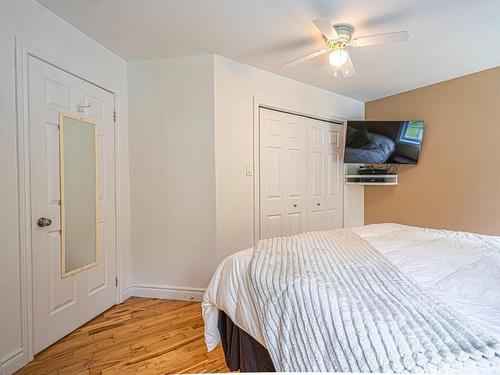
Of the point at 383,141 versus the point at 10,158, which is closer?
the point at 10,158

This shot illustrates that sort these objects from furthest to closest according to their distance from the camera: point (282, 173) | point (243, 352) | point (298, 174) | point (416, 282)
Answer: point (298, 174), point (282, 173), point (243, 352), point (416, 282)

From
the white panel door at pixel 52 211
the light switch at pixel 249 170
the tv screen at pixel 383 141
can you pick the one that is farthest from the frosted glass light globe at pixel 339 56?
the white panel door at pixel 52 211

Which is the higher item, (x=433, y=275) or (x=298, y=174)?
(x=298, y=174)

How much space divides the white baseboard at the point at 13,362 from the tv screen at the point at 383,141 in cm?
357

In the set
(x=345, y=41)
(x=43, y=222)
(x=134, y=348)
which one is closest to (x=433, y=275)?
(x=345, y=41)

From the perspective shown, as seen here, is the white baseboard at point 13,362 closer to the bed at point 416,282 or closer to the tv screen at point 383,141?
the bed at point 416,282

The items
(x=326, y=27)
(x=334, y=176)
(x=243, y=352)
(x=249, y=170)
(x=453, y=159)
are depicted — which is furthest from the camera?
(x=334, y=176)

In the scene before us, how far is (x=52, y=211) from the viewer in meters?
1.83

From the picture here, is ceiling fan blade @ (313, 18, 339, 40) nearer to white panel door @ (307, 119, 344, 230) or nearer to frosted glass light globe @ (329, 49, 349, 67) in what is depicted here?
frosted glass light globe @ (329, 49, 349, 67)

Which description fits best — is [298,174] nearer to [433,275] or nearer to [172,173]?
[172,173]

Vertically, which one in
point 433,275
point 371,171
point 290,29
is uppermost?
point 290,29

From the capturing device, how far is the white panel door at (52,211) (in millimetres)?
1721

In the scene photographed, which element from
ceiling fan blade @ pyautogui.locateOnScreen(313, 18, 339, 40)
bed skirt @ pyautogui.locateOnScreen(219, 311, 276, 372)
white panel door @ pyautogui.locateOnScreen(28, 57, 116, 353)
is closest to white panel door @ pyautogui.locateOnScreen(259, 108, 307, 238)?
ceiling fan blade @ pyautogui.locateOnScreen(313, 18, 339, 40)

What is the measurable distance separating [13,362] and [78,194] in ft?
3.65
